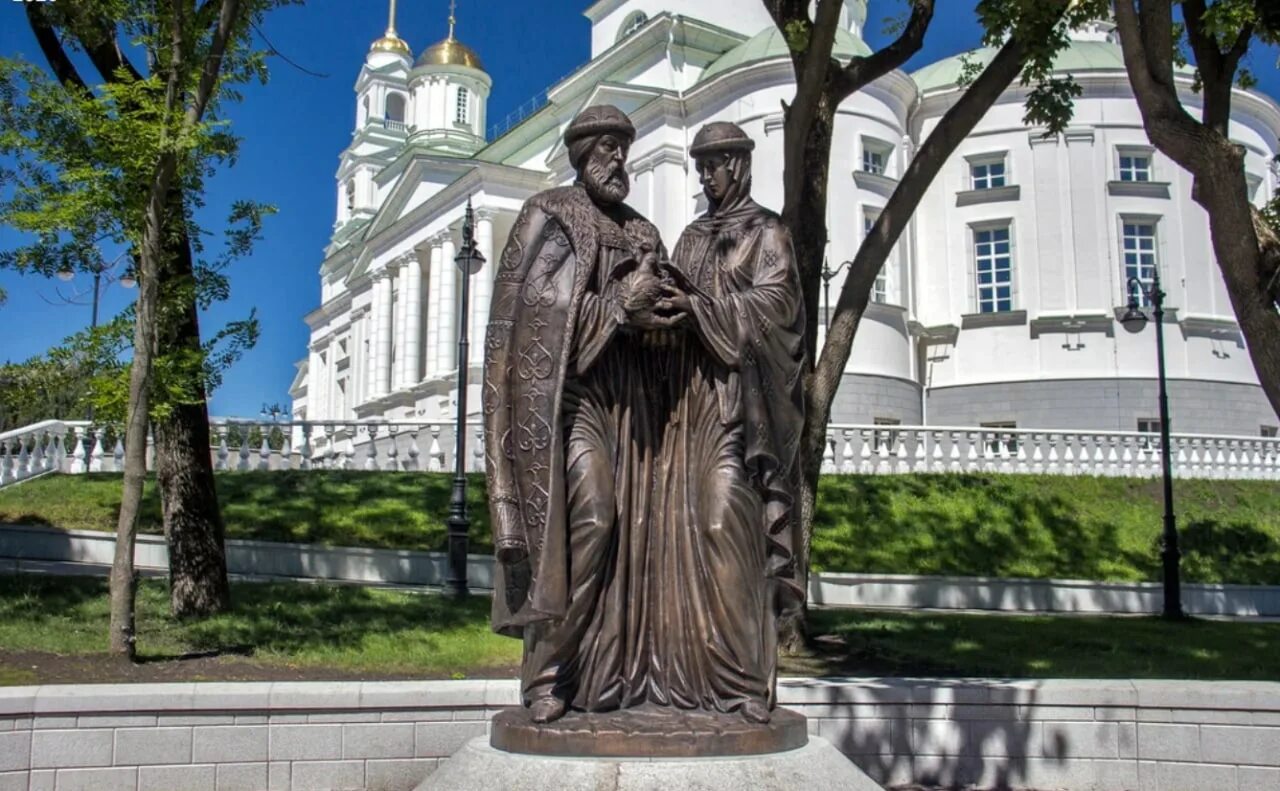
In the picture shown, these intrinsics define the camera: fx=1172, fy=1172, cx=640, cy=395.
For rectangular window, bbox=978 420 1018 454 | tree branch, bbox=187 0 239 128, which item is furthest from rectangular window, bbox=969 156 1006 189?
tree branch, bbox=187 0 239 128

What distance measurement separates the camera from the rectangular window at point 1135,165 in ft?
122

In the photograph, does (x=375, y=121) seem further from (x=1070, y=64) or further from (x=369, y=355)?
(x=1070, y=64)

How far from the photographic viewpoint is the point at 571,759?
14.2 ft

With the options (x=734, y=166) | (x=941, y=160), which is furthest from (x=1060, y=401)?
(x=734, y=166)

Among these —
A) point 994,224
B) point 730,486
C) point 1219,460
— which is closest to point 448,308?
point 994,224

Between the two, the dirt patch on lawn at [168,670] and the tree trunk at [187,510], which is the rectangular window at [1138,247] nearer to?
the tree trunk at [187,510]

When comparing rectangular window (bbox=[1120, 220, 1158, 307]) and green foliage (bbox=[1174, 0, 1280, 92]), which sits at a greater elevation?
rectangular window (bbox=[1120, 220, 1158, 307])

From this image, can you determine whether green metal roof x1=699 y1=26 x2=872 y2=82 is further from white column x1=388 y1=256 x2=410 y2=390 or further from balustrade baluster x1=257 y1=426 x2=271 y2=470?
white column x1=388 y1=256 x2=410 y2=390

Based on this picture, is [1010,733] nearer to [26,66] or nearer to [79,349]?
[79,349]

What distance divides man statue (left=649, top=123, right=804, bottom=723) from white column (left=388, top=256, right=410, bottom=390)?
48.7m

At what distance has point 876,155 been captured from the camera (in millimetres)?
37500

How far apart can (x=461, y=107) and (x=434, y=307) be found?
19948mm

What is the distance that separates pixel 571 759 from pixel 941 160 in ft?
32.3

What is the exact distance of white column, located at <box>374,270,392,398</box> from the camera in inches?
2265
